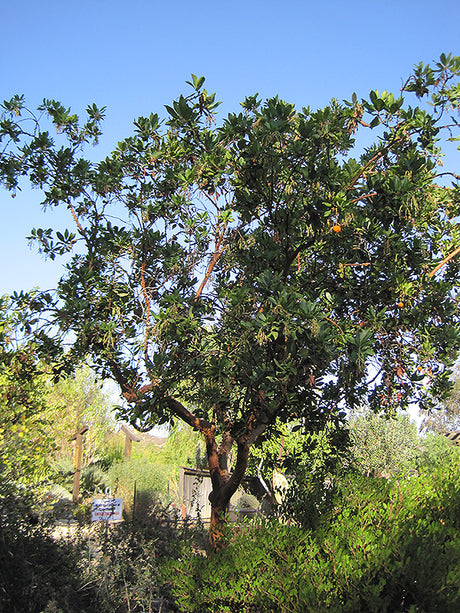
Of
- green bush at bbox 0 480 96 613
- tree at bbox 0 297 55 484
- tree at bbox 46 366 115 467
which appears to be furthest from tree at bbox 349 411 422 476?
green bush at bbox 0 480 96 613

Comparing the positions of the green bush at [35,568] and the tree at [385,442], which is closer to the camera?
the green bush at [35,568]

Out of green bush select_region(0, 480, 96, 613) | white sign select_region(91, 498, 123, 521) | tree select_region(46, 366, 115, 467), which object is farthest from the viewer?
tree select_region(46, 366, 115, 467)

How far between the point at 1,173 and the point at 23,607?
18.7 feet

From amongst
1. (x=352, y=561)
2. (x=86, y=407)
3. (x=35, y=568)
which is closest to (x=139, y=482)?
(x=86, y=407)

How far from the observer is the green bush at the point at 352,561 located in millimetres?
3791

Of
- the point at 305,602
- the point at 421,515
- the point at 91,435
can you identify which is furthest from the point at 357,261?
the point at 91,435

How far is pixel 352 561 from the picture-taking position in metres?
4.09

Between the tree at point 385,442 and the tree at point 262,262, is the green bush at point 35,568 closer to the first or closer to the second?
the tree at point 262,262

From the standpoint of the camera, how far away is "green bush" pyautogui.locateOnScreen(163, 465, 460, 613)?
3791 millimetres

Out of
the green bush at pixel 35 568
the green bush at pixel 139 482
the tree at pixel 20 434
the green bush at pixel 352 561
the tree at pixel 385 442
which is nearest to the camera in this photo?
the green bush at pixel 352 561

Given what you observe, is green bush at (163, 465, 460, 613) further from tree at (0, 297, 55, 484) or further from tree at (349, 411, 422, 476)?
tree at (349, 411, 422, 476)

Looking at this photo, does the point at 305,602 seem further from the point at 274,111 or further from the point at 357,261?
the point at 274,111

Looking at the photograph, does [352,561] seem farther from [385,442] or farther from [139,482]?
[385,442]

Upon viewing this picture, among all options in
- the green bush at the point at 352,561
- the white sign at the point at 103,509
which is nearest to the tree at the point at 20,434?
the white sign at the point at 103,509
